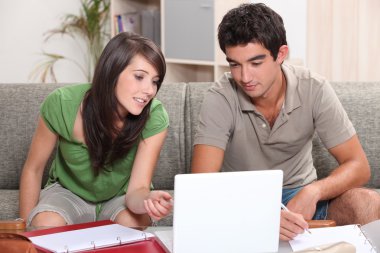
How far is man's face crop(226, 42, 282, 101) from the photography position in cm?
205

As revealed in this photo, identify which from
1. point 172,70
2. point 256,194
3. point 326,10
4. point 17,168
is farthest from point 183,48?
point 256,194

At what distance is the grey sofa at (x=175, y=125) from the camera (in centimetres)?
259

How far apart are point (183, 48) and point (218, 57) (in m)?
0.30

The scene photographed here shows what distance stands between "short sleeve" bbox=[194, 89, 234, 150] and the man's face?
0.11 metres

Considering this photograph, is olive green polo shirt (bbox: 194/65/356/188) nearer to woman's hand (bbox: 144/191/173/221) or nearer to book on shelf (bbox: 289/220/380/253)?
woman's hand (bbox: 144/191/173/221)

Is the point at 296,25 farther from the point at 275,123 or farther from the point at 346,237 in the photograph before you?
the point at 346,237

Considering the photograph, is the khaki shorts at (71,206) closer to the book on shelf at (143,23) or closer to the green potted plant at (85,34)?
the book on shelf at (143,23)

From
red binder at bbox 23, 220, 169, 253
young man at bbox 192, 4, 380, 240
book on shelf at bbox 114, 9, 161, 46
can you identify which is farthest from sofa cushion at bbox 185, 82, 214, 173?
book on shelf at bbox 114, 9, 161, 46

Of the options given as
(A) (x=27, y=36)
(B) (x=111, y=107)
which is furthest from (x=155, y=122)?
(A) (x=27, y=36)

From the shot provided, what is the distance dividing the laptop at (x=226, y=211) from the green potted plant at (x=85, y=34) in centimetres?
325

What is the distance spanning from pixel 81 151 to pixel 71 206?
18 centimetres

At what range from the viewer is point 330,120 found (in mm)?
2174

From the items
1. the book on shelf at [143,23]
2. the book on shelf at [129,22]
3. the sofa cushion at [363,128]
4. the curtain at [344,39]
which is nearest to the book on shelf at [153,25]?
the book on shelf at [143,23]

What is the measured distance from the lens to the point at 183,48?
4027 mm
